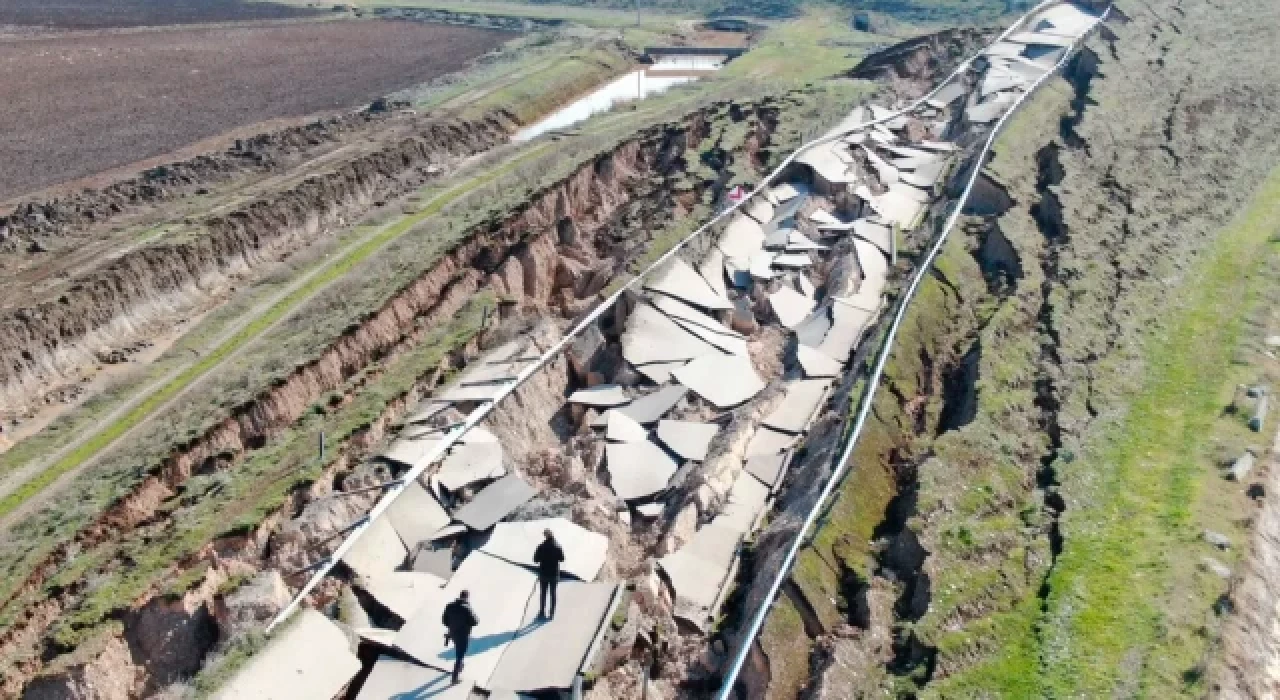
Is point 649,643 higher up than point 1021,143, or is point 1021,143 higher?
point 1021,143

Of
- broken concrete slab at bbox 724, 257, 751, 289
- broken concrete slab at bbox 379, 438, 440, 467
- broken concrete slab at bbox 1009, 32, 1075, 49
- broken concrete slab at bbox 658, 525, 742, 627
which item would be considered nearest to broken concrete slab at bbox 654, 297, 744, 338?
broken concrete slab at bbox 724, 257, 751, 289

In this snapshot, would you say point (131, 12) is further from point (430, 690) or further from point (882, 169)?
point (430, 690)

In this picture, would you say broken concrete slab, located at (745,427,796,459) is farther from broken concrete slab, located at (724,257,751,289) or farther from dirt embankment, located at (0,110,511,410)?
dirt embankment, located at (0,110,511,410)

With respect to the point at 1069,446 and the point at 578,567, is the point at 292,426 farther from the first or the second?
the point at 1069,446

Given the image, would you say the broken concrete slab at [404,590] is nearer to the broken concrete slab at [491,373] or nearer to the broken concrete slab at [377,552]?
the broken concrete slab at [377,552]

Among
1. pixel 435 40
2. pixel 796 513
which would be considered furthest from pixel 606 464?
pixel 435 40

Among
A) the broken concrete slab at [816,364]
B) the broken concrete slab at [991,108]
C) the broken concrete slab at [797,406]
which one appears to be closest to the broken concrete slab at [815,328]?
the broken concrete slab at [816,364]
